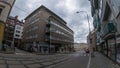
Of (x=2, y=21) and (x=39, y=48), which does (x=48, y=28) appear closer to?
(x=39, y=48)

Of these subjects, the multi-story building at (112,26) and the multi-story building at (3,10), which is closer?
the multi-story building at (112,26)

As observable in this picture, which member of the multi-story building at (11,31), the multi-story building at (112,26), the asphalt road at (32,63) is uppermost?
the multi-story building at (11,31)

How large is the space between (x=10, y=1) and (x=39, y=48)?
30.1 m

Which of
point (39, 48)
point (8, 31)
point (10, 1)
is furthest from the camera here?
point (8, 31)

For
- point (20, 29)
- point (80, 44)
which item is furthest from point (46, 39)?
point (80, 44)

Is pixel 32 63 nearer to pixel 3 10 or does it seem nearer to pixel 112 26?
pixel 112 26

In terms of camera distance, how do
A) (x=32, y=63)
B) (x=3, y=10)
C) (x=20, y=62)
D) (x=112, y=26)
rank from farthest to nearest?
1. (x=3, y=10)
2. (x=112, y=26)
3. (x=32, y=63)
4. (x=20, y=62)

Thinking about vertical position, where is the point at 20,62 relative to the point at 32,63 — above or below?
above

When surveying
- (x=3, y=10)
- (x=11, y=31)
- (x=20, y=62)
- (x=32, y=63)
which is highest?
(x=11, y=31)

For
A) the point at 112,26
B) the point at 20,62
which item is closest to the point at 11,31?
the point at 20,62

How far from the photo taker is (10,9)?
3041 centimetres

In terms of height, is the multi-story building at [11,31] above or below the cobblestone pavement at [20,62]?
above

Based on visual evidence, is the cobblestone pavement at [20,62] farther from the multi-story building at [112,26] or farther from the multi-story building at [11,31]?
the multi-story building at [11,31]

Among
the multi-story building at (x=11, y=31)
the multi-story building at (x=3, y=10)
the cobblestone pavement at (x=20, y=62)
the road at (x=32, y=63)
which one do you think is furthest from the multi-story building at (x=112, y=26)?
the multi-story building at (x=11, y=31)
